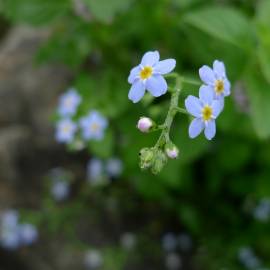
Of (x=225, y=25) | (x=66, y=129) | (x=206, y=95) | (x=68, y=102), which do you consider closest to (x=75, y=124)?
(x=66, y=129)

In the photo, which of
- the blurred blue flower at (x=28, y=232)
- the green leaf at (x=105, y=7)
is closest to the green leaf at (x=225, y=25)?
the green leaf at (x=105, y=7)

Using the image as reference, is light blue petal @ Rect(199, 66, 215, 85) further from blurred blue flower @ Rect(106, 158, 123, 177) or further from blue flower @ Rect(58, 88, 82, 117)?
blurred blue flower @ Rect(106, 158, 123, 177)

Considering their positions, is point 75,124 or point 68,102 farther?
point 68,102

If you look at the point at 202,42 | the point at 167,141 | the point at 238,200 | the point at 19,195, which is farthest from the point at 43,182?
the point at 167,141

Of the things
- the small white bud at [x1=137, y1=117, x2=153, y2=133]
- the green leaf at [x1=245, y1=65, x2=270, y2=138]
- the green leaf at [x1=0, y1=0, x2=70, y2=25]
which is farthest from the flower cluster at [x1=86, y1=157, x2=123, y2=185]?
the small white bud at [x1=137, y1=117, x2=153, y2=133]

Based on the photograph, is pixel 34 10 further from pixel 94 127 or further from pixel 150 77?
pixel 150 77

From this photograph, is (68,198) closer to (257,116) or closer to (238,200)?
(238,200)

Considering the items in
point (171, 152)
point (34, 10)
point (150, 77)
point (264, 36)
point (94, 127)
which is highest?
point (150, 77)
